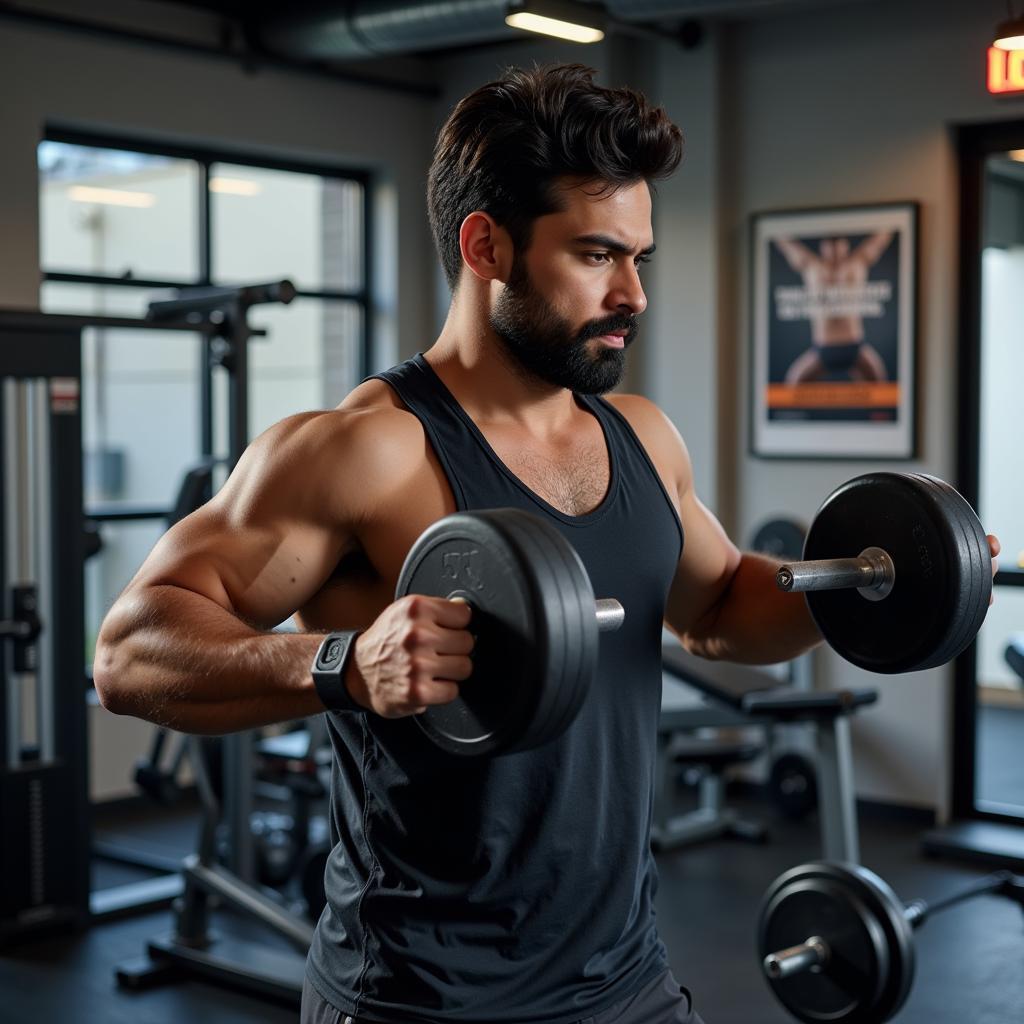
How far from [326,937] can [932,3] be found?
12.1 feet

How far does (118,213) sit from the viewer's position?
457cm

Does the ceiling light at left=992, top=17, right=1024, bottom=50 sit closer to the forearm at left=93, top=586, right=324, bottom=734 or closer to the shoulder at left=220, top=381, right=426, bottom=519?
the shoulder at left=220, top=381, right=426, bottom=519

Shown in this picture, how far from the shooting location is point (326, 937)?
4.38ft

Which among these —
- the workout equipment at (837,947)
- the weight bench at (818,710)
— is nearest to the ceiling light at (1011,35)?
the weight bench at (818,710)

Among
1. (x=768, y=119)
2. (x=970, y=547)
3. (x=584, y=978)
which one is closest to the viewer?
(x=584, y=978)

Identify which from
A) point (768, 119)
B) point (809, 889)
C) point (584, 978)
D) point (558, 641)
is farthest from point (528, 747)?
point (768, 119)

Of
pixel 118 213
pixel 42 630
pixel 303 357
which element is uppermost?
pixel 118 213

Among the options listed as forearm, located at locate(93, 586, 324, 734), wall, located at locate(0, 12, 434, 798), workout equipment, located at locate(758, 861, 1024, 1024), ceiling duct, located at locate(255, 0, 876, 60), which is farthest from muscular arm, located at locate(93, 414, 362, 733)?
wall, located at locate(0, 12, 434, 798)

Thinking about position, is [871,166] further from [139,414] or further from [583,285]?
[583,285]

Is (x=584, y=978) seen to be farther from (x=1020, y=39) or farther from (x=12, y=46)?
(x=12, y=46)

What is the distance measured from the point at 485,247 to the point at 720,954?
2381 mm

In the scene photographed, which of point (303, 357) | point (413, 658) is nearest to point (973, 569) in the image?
point (413, 658)

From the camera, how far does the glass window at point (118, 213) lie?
14.5ft

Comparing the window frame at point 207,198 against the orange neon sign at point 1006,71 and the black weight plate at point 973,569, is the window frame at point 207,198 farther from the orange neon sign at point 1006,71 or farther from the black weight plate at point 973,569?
the black weight plate at point 973,569
